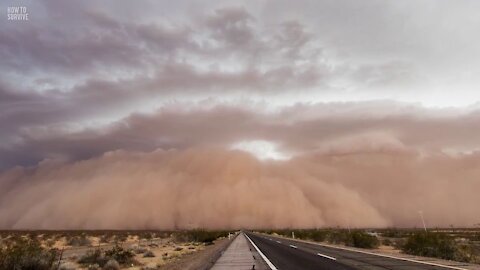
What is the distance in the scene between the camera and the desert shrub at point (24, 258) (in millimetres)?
16717

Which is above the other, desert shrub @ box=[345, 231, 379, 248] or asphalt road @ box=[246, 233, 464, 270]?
asphalt road @ box=[246, 233, 464, 270]

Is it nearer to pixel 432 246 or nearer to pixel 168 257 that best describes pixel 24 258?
pixel 168 257

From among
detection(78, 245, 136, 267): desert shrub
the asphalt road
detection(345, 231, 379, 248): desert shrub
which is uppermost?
the asphalt road

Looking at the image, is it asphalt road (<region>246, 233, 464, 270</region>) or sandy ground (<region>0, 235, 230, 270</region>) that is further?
sandy ground (<region>0, 235, 230, 270</region>)

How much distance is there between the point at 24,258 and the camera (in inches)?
688

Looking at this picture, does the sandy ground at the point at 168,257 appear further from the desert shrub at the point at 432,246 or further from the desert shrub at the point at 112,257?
the desert shrub at the point at 432,246

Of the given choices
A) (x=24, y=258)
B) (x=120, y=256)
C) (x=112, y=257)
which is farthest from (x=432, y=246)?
(x=24, y=258)

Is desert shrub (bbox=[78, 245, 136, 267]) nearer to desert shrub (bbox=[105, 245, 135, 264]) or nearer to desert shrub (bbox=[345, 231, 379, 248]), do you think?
desert shrub (bbox=[105, 245, 135, 264])

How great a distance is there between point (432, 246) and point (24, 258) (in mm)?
25428

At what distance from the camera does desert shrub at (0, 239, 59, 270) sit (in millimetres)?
16717

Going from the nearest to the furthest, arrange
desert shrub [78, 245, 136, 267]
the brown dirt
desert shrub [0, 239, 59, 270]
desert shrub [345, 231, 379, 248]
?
desert shrub [0, 239, 59, 270] < the brown dirt < desert shrub [78, 245, 136, 267] < desert shrub [345, 231, 379, 248]

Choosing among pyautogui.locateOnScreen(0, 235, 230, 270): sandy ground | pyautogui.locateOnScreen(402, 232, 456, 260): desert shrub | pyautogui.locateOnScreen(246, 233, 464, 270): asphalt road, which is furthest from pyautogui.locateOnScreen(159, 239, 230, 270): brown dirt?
pyautogui.locateOnScreen(402, 232, 456, 260): desert shrub

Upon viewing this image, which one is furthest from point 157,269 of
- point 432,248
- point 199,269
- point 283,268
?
point 432,248

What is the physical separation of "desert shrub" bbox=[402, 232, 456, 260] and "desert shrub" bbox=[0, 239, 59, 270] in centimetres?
2247
